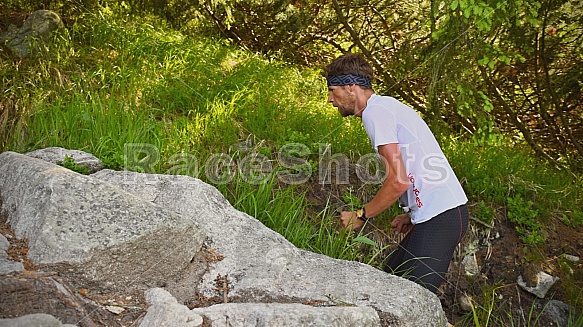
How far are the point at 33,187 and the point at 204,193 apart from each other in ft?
3.26

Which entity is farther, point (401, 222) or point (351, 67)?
point (401, 222)

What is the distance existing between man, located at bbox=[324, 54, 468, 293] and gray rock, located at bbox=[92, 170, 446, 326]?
45 centimetres

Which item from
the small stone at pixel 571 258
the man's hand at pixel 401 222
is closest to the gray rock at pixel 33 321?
the man's hand at pixel 401 222

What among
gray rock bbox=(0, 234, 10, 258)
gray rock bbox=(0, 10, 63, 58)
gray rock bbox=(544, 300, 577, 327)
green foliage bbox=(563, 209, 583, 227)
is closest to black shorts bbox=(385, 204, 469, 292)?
gray rock bbox=(544, 300, 577, 327)

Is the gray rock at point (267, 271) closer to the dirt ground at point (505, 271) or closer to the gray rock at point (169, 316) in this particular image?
the gray rock at point (169, 316)

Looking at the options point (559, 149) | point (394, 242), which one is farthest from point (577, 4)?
point (394, 242)

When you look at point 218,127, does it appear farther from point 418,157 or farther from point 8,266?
point 8,266

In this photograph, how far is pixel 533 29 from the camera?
6043 mm

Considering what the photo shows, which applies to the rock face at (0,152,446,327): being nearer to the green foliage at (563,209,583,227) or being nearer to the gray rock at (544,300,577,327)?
the gray rock at (544,300,577,327)

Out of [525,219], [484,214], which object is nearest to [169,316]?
[484,214]

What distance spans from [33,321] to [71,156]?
2.03 m

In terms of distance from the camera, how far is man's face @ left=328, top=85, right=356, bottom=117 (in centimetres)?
356

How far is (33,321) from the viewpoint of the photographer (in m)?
2.19

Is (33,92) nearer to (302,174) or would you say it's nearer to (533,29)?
(302,174)
